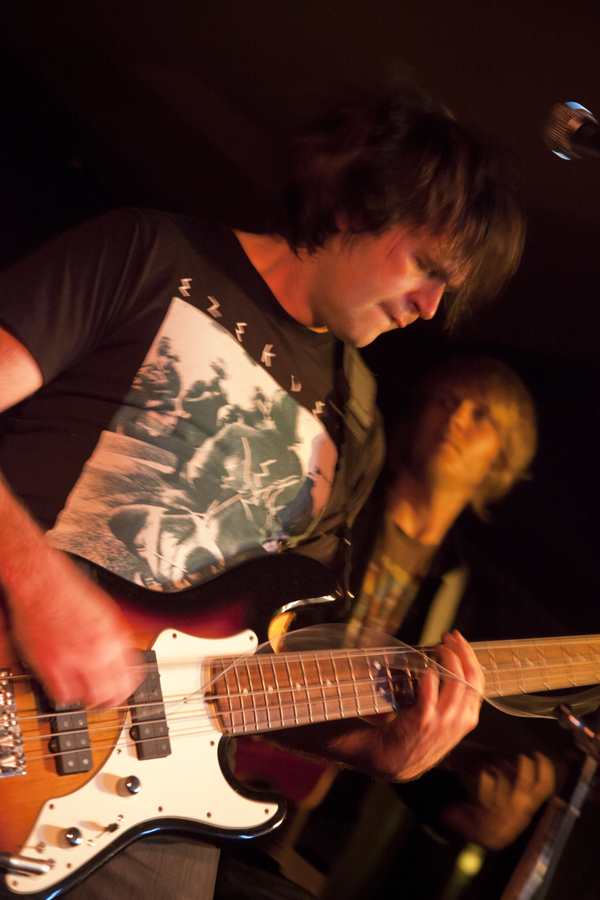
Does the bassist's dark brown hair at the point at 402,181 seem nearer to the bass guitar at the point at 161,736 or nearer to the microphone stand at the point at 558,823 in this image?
the bass guitar at the point at 161,736

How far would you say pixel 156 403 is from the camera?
948 millimetres

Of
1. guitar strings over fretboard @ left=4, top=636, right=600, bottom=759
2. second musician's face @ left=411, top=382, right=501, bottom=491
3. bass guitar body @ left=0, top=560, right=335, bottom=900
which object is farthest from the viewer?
second musician's face @ left=411, top=382, right=501, bottom=491

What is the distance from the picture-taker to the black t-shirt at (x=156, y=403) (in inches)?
34.1

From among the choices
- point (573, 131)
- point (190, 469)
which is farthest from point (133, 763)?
point (573, 131)

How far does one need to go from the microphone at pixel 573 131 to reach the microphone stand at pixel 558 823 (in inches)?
32.8

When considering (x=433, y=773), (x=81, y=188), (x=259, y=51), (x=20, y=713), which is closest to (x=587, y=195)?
(x=259, y=51)

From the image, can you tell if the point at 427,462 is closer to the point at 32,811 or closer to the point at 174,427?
the point at 174,427

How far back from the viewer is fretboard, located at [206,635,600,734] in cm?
81

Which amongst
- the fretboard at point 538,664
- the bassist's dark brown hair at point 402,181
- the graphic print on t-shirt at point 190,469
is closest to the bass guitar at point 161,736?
the graphic print on t-shirt at point 190,469

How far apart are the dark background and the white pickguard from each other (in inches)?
27.1

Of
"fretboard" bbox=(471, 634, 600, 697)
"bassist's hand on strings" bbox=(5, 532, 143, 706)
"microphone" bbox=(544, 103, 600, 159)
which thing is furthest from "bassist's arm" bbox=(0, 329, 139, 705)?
"microphone" bbox=(544, 103, 600, 159)

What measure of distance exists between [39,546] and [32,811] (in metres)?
0.27

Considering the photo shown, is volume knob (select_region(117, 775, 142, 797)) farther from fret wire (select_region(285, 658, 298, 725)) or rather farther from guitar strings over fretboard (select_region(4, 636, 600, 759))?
fret wire (select_region(285, 658, 298, 725))

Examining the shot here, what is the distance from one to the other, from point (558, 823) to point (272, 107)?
1.36 m
